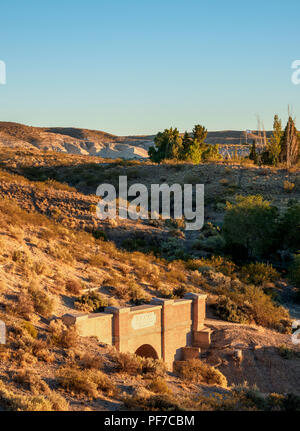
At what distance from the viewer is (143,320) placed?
15695 mm

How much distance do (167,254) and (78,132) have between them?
112 meters

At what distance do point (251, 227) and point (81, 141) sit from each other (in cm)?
9915

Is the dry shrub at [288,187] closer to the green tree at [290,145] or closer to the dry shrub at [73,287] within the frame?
the green tree at [290,145]

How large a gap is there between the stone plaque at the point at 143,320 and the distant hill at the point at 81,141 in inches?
3347

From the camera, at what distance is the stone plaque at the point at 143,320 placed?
50.7ft

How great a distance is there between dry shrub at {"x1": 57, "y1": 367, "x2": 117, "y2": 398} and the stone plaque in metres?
4.16

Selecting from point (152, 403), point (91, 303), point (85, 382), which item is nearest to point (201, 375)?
point (91, 303)

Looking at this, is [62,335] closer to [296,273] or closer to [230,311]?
[230,311]

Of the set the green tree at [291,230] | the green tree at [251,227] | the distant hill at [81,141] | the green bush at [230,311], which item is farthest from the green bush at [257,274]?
the distant hill at [81,141]

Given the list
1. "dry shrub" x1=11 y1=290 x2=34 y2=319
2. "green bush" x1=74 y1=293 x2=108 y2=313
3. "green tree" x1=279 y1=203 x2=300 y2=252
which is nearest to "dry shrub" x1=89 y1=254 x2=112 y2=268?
"green bush" x1=74 y1=293 x2=108 y2=313

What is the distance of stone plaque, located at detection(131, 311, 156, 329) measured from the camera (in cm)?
1546
